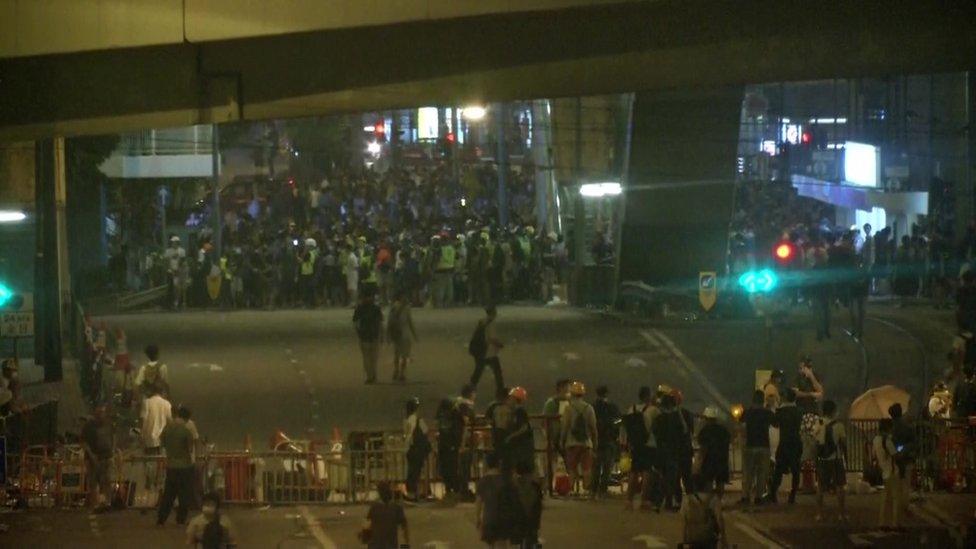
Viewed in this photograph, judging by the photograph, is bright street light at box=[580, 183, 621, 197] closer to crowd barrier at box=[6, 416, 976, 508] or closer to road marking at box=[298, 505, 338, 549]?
crowd barrier at box=[6, 416, 976, 508]

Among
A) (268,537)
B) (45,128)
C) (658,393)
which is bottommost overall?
(268,537)

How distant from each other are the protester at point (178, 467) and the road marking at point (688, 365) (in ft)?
34.5

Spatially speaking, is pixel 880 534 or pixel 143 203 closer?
pixel 880 534

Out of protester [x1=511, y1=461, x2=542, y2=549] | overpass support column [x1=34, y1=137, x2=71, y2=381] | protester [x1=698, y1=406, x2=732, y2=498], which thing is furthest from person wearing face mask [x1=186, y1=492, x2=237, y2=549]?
overpass support column [x1=34, y1=137, x2=71, y2=381]

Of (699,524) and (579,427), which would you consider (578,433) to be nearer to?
(579,427)

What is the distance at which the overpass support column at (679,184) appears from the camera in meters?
37.1

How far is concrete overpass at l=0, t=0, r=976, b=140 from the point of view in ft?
64.5

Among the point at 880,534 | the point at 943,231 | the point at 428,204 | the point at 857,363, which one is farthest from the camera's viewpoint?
the point at 428,204

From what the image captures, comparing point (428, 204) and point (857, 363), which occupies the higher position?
point (428, 204)

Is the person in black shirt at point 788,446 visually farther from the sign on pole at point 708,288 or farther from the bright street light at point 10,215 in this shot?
the bright street light at point 10,215

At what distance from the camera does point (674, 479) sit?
753 inches

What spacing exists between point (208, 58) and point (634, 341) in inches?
618

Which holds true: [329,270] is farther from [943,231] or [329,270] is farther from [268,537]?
[268,537]

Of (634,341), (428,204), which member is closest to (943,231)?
(634,341)
